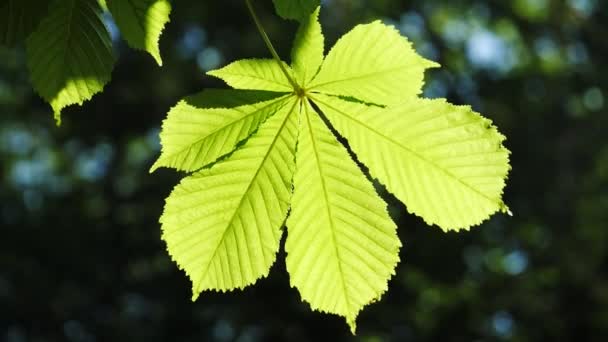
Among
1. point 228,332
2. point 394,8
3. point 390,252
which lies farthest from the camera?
point 394,8

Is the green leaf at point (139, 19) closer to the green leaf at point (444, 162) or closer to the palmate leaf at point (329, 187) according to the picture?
the palmate leaf at point (329, 187)

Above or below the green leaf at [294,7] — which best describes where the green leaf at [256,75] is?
below

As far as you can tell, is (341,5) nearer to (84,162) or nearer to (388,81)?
(84,162)

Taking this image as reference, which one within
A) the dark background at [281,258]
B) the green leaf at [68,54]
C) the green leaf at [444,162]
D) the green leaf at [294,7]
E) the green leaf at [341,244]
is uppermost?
the dark background at [281,258]

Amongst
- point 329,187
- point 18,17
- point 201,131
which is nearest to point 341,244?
point 329,187

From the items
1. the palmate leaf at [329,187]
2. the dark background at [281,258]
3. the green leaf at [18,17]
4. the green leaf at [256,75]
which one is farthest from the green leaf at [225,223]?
the dark background at [281,258]

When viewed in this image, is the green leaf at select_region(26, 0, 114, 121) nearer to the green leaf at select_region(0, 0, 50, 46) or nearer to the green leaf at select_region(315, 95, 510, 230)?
the green leaf at select_region(0, 0, 50, 46)

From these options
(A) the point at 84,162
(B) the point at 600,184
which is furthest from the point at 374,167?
(A) the point at 84,162

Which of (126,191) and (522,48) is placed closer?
(126,191)
